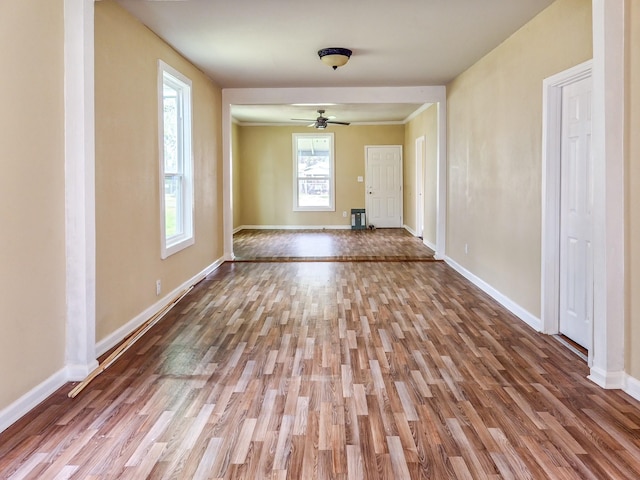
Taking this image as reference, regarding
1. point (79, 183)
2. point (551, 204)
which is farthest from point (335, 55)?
point (79, 183)

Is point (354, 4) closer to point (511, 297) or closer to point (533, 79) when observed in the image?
point (533, 79)

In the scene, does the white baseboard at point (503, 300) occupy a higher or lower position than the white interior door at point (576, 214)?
lower

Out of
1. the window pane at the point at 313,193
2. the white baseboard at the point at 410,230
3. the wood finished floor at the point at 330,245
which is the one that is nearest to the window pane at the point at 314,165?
the window pane at the point at 313,193

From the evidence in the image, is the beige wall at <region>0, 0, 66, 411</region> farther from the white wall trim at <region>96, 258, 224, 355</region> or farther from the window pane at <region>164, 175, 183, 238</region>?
the window pane at <region>164, 175, 183, 238</region>

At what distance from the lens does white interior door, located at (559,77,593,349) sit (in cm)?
380

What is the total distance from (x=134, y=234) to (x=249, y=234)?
289 inches

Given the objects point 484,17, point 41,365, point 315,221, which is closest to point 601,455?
point 41,365

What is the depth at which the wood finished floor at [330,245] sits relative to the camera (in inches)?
325

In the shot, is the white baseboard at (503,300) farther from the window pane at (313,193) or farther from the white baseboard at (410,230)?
the window pane at (313,193)

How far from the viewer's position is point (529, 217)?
15.2 ft

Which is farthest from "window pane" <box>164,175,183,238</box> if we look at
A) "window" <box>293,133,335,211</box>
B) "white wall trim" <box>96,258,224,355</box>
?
"window" <box>293,133,335,211</box>

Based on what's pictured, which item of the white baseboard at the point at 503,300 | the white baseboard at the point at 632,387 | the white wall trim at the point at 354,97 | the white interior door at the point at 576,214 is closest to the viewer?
the white baseboard at the point at 632,387

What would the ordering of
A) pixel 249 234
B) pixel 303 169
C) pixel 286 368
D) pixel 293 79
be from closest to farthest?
pixel 286 368, pixel 293 79, pixel 249 234, pixel 303 169

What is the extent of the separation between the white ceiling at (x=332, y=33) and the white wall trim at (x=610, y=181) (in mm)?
1156
